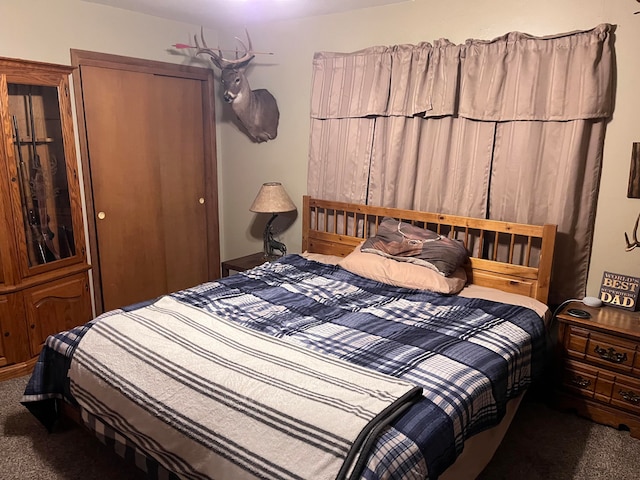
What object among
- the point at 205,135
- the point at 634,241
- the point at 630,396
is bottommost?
the point at 630,396

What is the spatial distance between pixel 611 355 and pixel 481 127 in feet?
4.85

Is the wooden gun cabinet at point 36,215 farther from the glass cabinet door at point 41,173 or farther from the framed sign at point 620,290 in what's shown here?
the framed sign at point 620,290

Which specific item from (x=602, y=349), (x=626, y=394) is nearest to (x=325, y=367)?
(x=602, y=349)

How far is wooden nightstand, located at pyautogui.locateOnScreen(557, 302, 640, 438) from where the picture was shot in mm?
2424

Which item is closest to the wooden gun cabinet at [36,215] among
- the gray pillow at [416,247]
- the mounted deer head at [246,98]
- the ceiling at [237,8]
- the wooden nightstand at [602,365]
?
the ceiling at [237,8]

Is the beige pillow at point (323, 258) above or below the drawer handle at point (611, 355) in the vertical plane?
above

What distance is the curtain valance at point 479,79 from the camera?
2576mm

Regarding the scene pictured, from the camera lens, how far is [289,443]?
147 cm

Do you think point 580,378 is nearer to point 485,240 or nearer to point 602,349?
point 602,349

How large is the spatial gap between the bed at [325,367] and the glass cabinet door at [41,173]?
3.57 feet

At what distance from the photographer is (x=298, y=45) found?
12.5 ft

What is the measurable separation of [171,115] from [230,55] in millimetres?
745

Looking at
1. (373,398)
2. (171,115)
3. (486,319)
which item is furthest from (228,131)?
(373,398)

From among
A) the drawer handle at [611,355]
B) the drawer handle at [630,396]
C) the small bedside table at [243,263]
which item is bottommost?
the drawer handle at [630,396]
